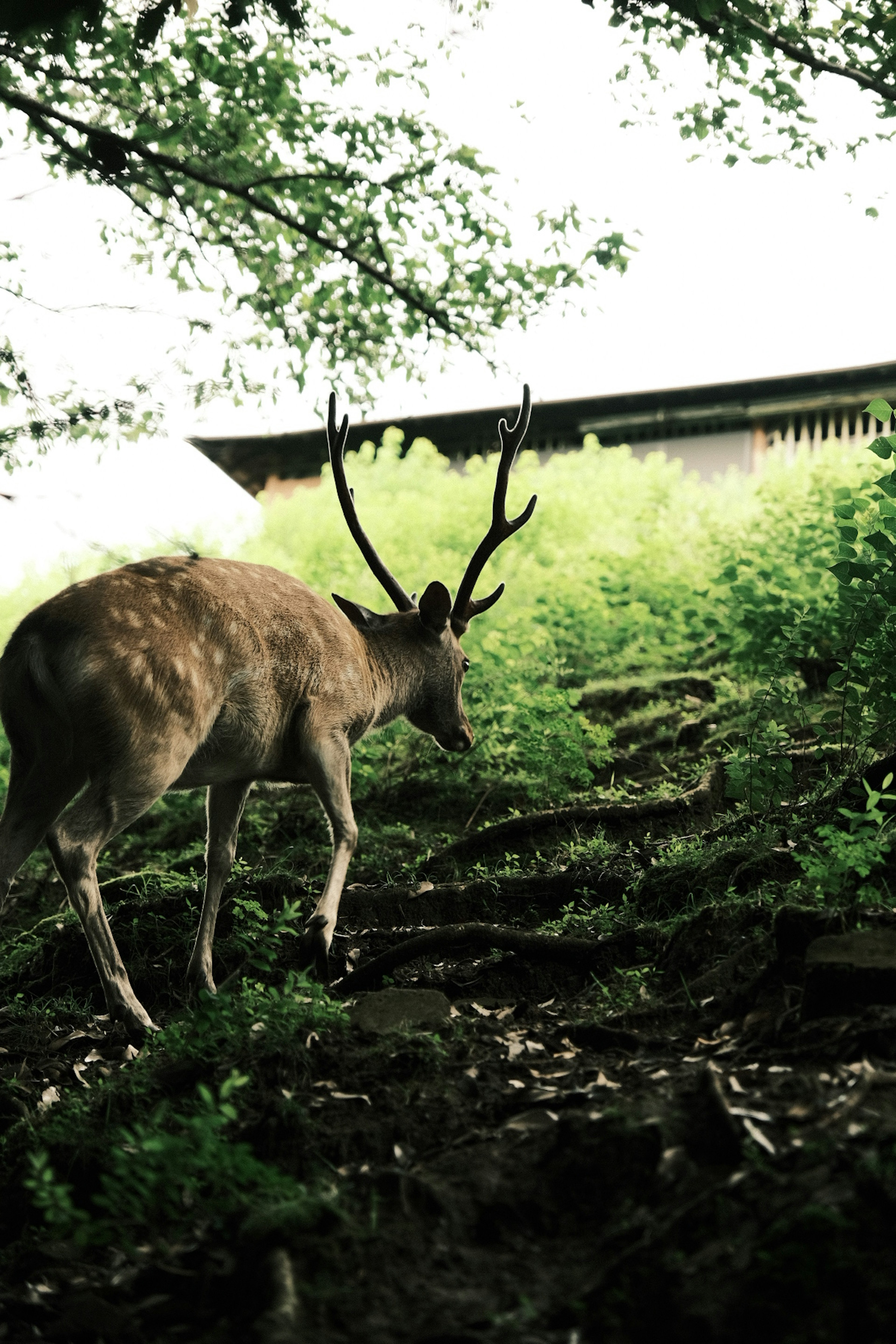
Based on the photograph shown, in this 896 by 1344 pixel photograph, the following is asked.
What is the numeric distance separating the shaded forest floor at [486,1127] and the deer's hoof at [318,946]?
13 centimetres

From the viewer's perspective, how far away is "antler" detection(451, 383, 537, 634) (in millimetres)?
6168

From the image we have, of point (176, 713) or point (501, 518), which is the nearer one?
point (176, 713)

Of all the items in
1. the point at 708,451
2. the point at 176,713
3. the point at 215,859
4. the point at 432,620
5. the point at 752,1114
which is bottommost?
the point at 215,859

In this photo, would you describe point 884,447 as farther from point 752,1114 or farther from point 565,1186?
point 565,1186

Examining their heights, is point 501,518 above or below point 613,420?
below

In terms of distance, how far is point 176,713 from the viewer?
480 centimetres

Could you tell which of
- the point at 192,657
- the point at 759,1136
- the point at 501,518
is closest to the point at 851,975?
the point at 759,1136

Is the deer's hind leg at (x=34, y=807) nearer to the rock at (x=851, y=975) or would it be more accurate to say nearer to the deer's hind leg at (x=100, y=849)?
the deer's hind leg at (x=100, y=849)

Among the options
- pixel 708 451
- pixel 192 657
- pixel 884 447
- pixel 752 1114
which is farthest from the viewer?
pixel 708 451

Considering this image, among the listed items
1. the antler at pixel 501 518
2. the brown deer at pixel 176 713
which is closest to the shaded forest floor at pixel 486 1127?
the brown deer at pixel 176 713

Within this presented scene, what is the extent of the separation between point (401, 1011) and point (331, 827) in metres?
1.39

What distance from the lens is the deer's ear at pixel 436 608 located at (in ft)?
20.4

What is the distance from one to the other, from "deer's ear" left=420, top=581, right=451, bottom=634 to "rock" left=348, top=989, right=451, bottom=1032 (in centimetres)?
254

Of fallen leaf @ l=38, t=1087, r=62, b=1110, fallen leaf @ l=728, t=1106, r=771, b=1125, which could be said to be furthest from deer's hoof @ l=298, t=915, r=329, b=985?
fallen leaf @ l=728, t=1106, r=771, b=1125
